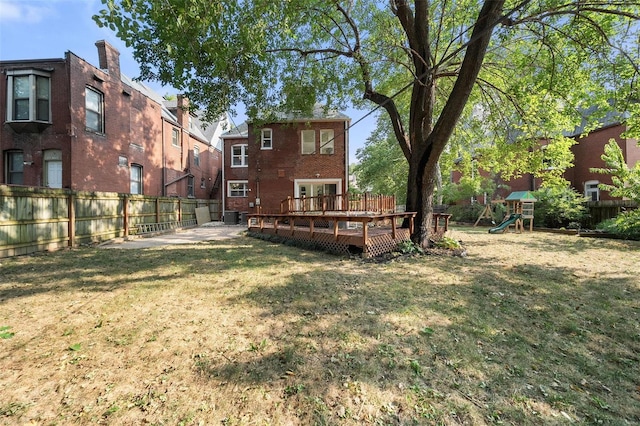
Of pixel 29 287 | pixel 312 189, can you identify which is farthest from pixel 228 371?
pixel 312 189

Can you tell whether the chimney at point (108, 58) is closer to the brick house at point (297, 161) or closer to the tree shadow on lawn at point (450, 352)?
the brick house at point (297, 161)

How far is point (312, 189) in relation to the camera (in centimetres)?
1803

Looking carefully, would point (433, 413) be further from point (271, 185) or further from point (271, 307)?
point (271, 185)

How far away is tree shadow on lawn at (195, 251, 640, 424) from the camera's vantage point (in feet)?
7.84

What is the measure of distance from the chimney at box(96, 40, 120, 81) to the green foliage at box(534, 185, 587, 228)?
23470mm

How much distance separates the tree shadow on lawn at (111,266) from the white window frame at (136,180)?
8.63 m

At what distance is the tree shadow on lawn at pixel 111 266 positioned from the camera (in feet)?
16.4

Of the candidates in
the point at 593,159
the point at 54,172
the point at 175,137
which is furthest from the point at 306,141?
the point at 593,159

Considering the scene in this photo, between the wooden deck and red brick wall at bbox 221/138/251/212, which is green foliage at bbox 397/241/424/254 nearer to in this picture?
the wooden deck

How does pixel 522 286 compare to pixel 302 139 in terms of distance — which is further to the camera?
pixel 302 139

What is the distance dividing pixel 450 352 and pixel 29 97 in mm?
18227

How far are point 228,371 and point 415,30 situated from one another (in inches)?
374

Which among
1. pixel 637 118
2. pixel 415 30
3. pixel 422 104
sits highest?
pixel 415 30

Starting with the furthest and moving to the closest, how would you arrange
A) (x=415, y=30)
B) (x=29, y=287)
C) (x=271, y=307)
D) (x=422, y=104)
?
(x=422, y=104) < (x=415, y=30) < (x=29, y=287) < (x=271, y=307)
